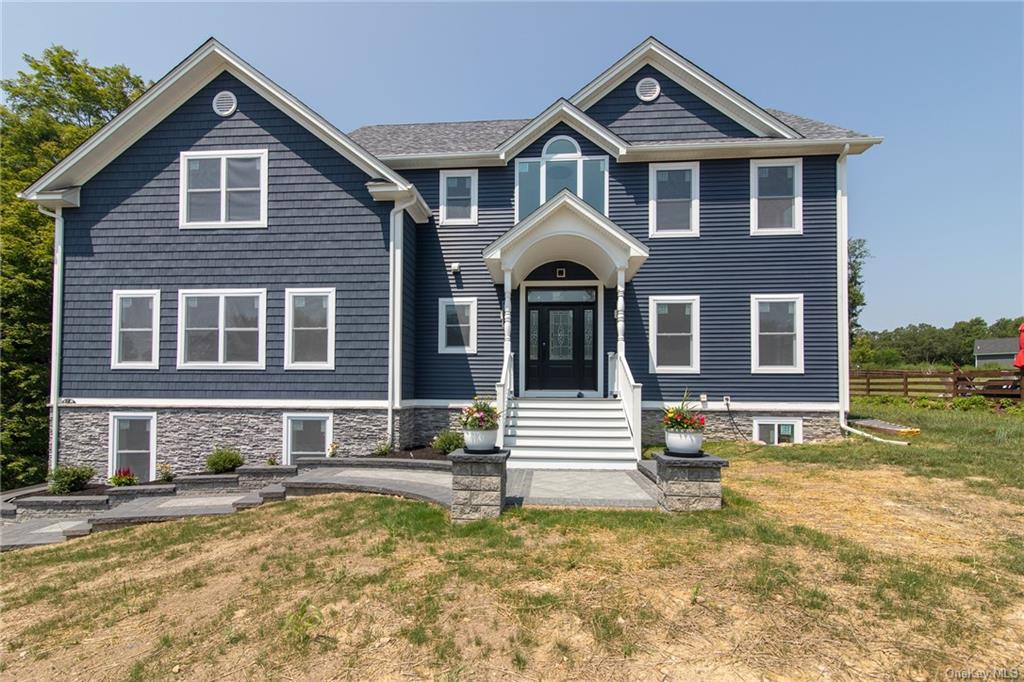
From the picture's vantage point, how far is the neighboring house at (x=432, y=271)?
33.6ft

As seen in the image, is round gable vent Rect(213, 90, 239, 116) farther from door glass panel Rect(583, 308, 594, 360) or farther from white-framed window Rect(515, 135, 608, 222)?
door glass panel Rect(583, 308, 594, 360)

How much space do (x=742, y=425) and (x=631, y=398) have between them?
3.64 metres

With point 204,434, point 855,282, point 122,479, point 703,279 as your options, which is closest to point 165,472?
point 122,479

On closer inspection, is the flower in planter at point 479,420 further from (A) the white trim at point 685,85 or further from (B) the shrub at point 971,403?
(B) the shrub at point 971,403

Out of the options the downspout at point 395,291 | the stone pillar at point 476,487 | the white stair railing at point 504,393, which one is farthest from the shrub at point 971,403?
the stone pillar at point 476,487

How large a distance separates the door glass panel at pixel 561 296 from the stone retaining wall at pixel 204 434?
434 cm

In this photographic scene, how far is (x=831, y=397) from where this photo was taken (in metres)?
10.9

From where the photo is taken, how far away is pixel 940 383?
19.8 m

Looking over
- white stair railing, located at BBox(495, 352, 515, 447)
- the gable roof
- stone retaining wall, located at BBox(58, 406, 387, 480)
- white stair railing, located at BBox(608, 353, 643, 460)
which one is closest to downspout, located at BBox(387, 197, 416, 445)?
the gable roof

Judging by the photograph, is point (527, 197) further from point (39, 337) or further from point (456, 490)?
point (39, 337)

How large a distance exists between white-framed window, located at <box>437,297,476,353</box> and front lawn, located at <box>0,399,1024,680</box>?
5.52m

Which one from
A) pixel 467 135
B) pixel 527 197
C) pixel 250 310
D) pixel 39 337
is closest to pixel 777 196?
pixel 527 197

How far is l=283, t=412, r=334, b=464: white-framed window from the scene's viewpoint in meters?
10.2

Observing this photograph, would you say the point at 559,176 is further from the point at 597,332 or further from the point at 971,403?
the point at 971,403
